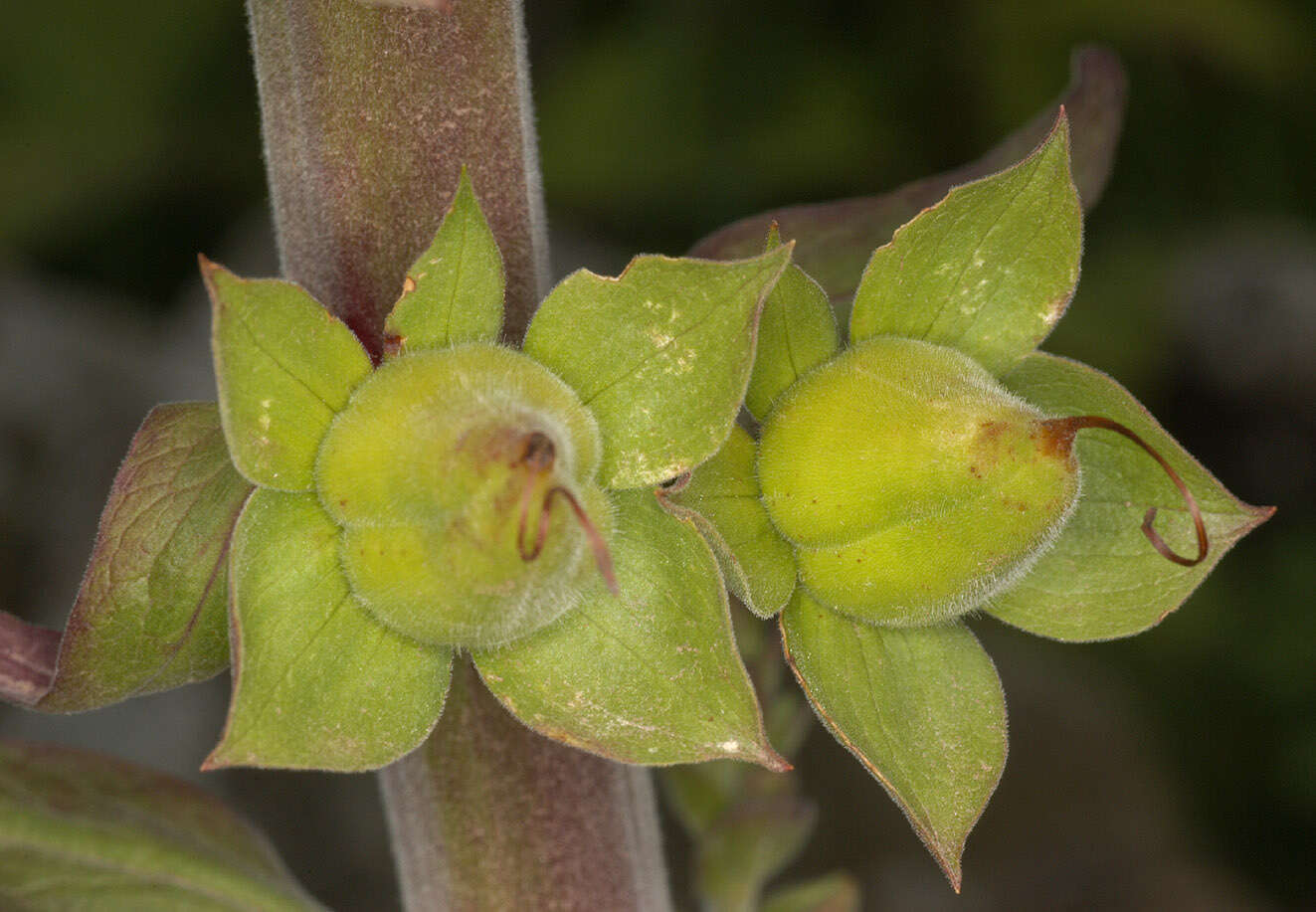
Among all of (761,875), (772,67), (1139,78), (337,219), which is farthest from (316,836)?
(1139,78)

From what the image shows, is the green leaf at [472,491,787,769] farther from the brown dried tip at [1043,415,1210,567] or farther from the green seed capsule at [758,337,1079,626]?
the brown dried tip at [1043,415,1210,567]

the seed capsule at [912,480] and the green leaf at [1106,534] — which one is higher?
the seed capsule at [912,480]

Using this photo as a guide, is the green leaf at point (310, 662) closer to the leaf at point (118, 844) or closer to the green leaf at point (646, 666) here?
the green leaf at point (646, 666)

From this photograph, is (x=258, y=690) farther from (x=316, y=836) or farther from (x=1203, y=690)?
(x=1203, y=690)

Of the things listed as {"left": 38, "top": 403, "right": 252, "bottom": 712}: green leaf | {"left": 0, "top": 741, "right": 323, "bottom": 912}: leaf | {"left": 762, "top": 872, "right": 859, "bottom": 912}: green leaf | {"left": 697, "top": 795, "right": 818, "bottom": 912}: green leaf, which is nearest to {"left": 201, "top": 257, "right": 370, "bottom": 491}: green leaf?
{"left": 38, "top": 403, "right": 252, "bottom": 712}: green leaf

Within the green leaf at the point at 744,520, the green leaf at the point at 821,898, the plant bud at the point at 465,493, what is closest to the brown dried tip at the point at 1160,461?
the green leaf at the point at 744,520

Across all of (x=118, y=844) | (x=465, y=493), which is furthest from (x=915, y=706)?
(x=118, y=844)
